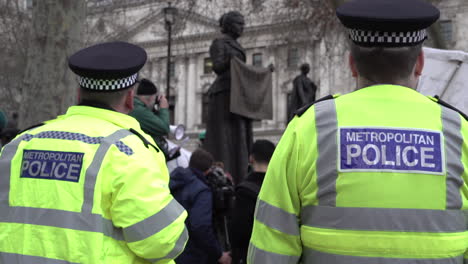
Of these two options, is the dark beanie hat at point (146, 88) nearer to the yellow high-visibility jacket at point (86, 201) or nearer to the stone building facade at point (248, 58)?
the yellow high-visibility jacket at point (86, 201)

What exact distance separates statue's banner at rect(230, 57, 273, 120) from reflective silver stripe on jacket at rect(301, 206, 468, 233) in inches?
218

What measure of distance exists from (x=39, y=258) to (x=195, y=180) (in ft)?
9.55

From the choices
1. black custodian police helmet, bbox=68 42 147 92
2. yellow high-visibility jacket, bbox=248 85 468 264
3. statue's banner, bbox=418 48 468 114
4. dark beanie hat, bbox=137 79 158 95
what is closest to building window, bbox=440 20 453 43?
statue's banner, bbox=418 48 468 114

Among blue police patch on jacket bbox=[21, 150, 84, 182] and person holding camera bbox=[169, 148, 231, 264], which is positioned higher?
blue police patch on jacket bbox=[21, 150, 84, 182]

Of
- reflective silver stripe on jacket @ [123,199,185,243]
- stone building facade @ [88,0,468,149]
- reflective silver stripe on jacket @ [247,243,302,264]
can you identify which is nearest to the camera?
reflective silver stripe on jacket @ [247,243,302,264]

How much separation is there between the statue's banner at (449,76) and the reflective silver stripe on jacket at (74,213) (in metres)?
3.04

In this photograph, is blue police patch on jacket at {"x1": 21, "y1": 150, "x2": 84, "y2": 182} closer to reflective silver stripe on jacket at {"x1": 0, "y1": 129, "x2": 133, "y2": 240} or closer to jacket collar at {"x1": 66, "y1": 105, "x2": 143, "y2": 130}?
reflective silver stripe on jacket at {"x1": 0, "y1": 129, "x2": 133, "y2": 240}

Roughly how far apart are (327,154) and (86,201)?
1064 mm

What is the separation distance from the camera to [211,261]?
17.6 ft

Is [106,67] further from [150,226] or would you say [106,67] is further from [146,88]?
[146,88]

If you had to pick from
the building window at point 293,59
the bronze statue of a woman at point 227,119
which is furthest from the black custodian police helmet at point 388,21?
the building window at point 293,59

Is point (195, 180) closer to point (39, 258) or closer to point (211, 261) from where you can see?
point (211, 261)

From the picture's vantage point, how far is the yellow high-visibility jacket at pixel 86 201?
2.51 metres

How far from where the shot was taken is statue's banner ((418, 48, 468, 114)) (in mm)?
4828
